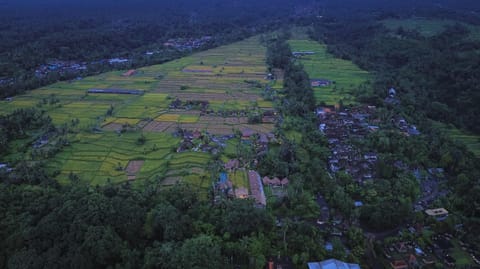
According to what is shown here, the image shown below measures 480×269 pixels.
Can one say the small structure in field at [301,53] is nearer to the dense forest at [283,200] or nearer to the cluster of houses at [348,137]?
the dense forest at [283,200]

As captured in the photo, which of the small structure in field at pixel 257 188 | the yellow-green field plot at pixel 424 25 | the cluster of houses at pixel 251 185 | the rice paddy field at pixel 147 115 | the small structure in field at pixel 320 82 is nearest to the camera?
the small structure in field at pixel 257 188

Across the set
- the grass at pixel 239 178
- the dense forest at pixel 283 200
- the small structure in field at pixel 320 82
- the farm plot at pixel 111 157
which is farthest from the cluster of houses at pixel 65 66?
the grass at pixel 239 178

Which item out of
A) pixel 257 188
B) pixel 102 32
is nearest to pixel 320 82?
pixel 257 188

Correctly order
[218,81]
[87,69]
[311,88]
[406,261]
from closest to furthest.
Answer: [406,261] < [311,88] < [218,81] < [87,69]

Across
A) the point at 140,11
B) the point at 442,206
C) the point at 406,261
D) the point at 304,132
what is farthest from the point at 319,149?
the point at 140,11

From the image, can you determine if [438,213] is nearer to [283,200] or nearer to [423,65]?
[283,200]

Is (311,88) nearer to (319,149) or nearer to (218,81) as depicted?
(218,81)
